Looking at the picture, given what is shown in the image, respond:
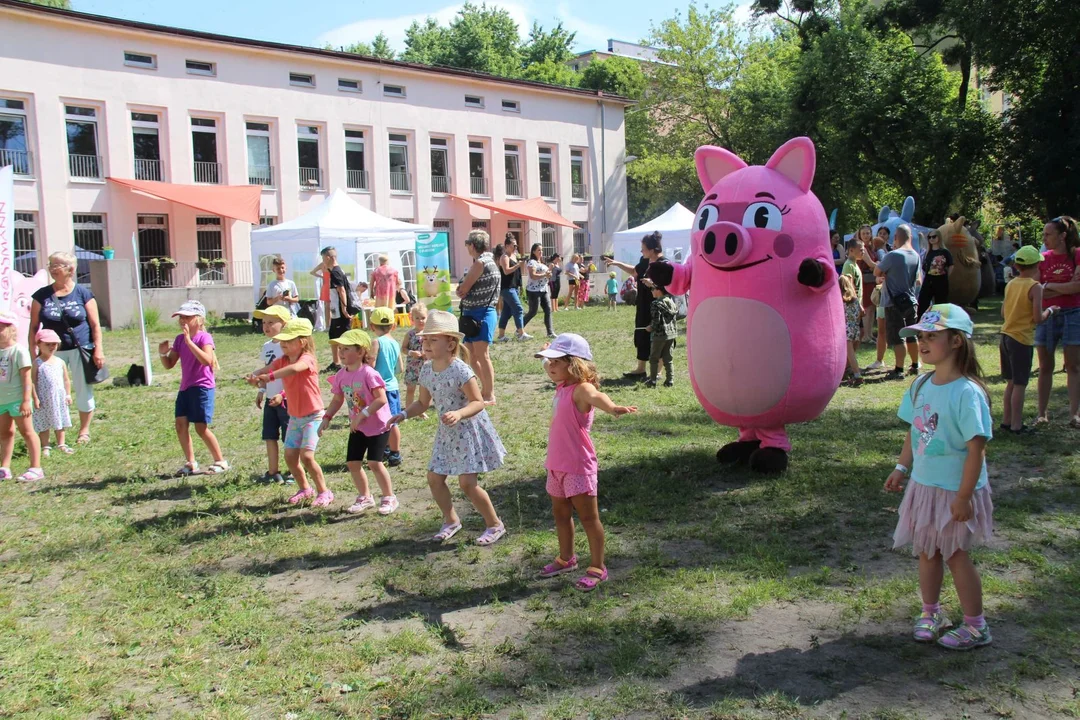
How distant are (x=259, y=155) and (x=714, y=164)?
26254 mm

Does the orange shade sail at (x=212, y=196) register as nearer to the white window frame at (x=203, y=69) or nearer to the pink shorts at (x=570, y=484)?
the white window frame at (x=203, y=69)

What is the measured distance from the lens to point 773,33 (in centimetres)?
5034

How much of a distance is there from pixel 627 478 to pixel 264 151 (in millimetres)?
27086

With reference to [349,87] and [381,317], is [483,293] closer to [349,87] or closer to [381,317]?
[381,317]

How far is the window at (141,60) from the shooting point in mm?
27500

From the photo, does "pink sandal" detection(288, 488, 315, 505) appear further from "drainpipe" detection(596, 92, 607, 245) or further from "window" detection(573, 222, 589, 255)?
"drainpipe" detection(596, 92, 607, 245)

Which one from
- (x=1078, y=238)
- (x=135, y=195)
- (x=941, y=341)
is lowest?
(x=941, y=341)

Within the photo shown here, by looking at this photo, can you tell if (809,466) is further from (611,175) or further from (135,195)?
(611,175)

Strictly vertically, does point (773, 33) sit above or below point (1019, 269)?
above

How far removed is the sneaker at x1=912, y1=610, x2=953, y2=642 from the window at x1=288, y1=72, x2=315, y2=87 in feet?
100

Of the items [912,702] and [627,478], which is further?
[627,478]

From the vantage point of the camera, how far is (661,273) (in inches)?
A: 289

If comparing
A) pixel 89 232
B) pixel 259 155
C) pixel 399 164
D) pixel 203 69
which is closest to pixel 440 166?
pixel 399 164

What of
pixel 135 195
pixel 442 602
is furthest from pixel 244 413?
pixel 135 195
